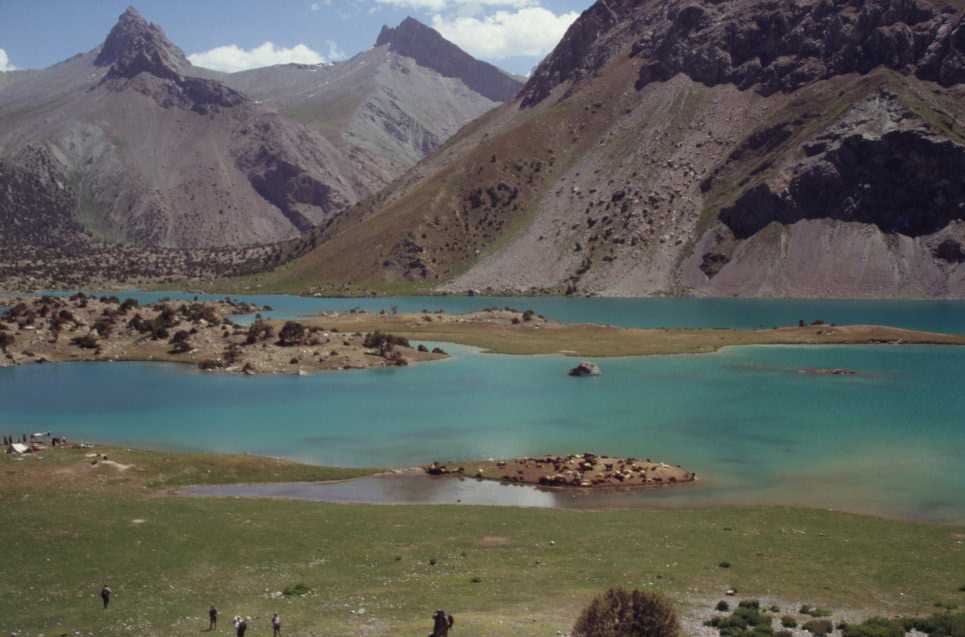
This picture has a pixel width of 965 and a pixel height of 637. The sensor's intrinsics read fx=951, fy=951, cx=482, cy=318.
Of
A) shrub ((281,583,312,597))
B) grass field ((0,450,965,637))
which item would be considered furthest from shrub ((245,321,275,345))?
shrub ((281,583,312,597))

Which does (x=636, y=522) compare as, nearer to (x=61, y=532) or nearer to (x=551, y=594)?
(x=551, y=594)

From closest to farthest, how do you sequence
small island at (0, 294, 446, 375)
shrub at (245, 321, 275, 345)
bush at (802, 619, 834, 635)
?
1. bush at (802, 619, 834, 635)
2. small island at (0, 294, 446, 375)
3. shrub at (245, 321, 275, 345)

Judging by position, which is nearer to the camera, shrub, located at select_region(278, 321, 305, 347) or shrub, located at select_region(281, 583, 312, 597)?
shrub, located at select_region(281, 583, 312, 597)

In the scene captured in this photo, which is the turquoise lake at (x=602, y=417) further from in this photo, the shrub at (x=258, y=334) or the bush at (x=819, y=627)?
the bush at (x=819, y=627)

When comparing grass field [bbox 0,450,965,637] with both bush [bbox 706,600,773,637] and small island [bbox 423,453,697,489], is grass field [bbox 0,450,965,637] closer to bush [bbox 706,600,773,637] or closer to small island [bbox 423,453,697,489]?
bush [bbox 706,600,773,637]

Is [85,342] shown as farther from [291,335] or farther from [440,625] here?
[440,625]

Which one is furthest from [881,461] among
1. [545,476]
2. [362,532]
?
[362,532]
